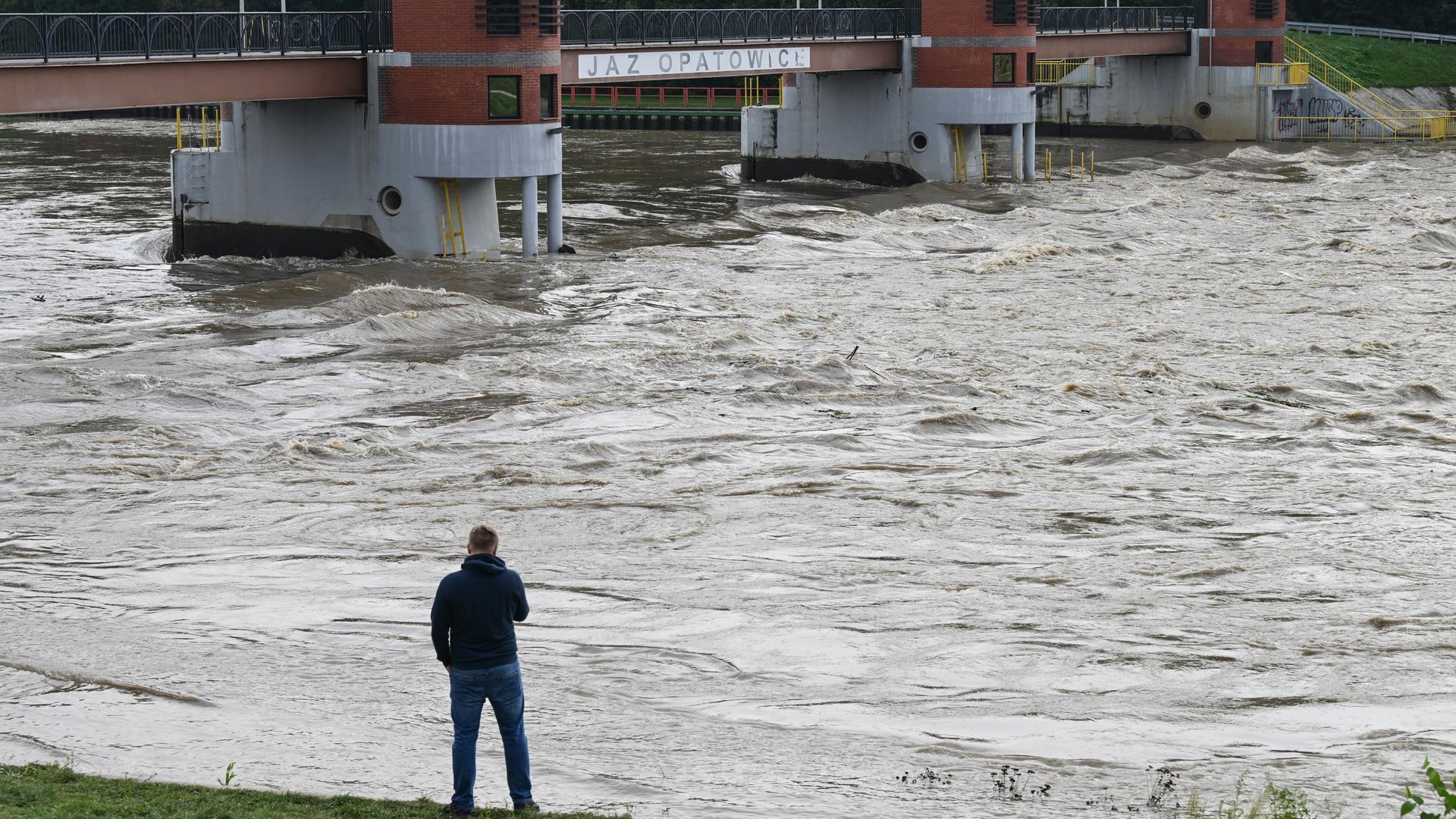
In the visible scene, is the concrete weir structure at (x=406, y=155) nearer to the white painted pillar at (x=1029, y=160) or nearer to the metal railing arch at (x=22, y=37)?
the metal railing arch at (x=22, y=37)

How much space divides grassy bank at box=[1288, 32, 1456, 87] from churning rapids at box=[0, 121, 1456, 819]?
46.7m

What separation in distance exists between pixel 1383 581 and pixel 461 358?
14668 millimetres

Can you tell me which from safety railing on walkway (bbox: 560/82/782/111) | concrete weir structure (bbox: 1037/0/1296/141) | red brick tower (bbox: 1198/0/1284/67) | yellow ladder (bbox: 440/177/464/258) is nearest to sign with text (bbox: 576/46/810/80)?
yellow ladder (bbox: 440/177/464/258)

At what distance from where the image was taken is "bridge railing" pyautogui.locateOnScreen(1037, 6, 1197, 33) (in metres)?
63.5

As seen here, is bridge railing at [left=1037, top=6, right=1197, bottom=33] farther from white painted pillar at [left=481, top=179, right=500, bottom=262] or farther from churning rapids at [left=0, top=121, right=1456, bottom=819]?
churning rapids at [left=0, top=121, right=1456, bottom=819]

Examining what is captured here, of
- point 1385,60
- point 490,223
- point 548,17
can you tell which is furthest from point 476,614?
point 1385,60

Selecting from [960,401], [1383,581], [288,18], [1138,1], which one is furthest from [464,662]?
[1138,1]

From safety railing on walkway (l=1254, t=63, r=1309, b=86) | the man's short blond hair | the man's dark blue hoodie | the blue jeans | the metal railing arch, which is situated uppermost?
safety railing on walkway (l=1254, t=63, r=1309, b=86)

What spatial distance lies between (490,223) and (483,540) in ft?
94.2

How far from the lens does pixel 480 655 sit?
10.1 metres

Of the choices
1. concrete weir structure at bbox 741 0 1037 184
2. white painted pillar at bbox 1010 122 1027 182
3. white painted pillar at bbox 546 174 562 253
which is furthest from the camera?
white painted pillar at bbox 1010 122 1027 182

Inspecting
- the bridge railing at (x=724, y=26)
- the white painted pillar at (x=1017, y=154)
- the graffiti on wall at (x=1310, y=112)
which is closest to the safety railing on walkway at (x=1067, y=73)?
the graffiti on wall at (x=1310, y=112)

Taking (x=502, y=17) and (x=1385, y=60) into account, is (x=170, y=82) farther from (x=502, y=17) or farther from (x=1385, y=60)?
(x=1385, y=60)

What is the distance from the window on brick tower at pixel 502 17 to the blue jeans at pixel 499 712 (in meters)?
28.0
